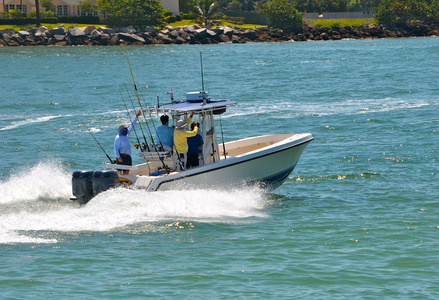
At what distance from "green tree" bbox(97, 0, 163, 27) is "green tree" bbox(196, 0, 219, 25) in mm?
8110

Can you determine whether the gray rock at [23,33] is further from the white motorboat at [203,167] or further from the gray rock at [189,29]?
the white motorboat at [203,167]

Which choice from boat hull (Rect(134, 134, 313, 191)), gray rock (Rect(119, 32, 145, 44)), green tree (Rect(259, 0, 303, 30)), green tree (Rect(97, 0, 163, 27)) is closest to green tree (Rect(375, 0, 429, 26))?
green tree (Rect(259, 0, 303, 30))

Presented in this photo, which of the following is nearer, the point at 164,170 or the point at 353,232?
the point at 353,232

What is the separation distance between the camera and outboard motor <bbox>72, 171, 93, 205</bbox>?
14.6m

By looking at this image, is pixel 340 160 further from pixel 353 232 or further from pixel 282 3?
pixel 282 3

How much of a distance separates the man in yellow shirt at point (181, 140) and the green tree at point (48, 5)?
324 feet

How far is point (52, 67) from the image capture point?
58.8 meters

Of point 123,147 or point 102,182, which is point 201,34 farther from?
point 102,182

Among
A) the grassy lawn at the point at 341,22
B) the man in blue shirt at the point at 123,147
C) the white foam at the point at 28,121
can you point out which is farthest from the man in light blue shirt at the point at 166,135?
the grassy lawn at the point at 341,22

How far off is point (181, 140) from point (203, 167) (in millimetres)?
705

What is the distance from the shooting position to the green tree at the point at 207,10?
10333 cm

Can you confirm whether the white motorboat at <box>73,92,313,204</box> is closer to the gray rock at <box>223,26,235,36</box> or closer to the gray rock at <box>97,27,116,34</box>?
the gray rock at <box>223,26,235,36</box>

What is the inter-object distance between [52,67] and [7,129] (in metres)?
32.2

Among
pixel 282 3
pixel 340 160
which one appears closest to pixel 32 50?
pixel 282 3
